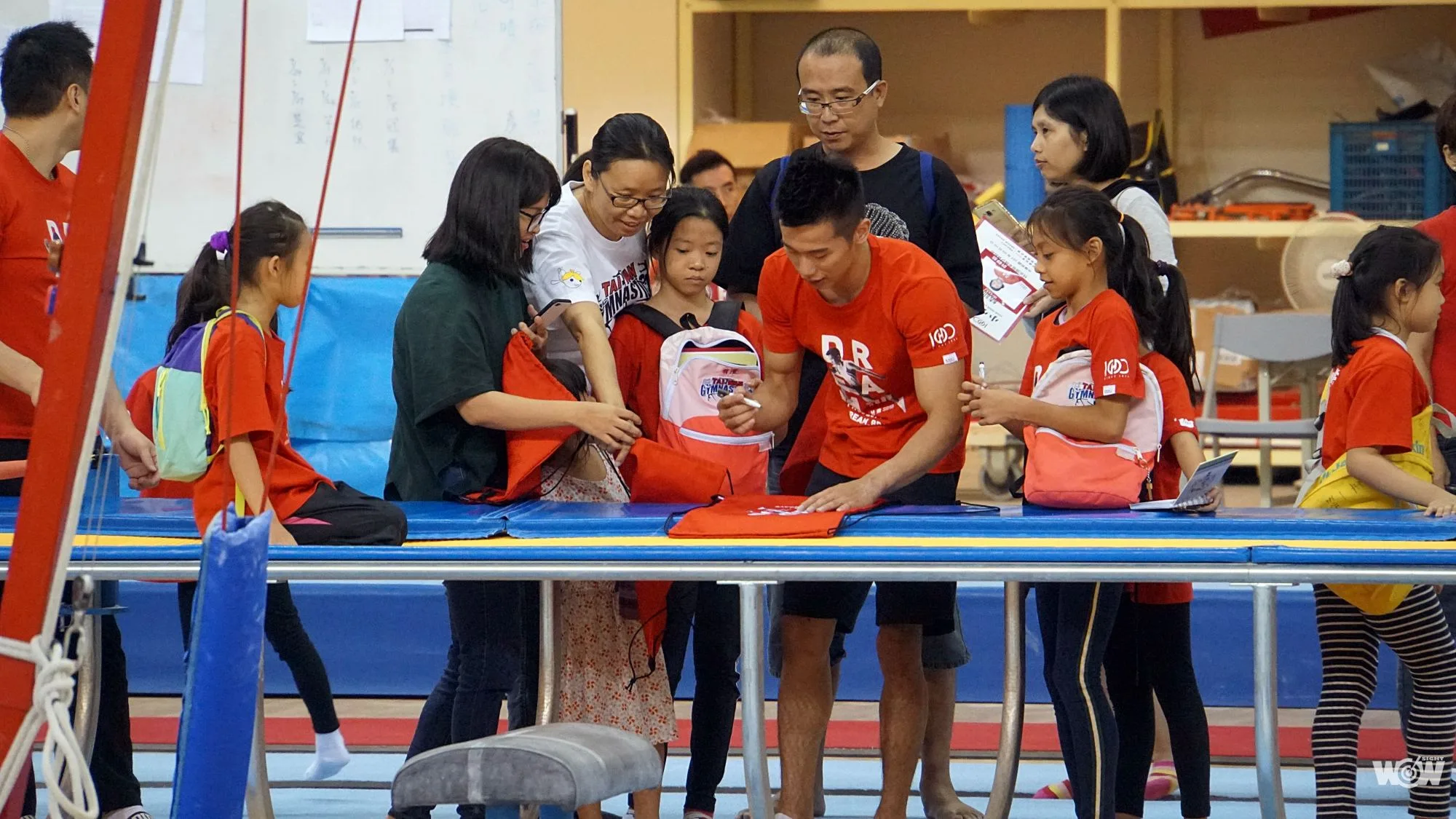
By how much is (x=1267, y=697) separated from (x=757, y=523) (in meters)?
0.77

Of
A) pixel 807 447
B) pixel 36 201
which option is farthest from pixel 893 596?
pixel 36 201

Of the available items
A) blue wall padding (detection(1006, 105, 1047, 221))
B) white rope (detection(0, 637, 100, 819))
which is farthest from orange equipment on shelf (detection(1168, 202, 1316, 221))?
white rope (detection(0, 637, 100, 819))

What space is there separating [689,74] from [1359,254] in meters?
3.44

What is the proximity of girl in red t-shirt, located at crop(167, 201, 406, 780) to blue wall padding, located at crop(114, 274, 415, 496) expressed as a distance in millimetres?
1725

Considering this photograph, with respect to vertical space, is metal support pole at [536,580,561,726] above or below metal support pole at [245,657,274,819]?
above

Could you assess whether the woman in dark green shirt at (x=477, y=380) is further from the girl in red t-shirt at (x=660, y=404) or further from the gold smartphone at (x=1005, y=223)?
the gold smartphone at (x=1005, y=223)

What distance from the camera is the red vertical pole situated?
172 cm

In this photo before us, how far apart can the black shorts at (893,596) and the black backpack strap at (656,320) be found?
376mm

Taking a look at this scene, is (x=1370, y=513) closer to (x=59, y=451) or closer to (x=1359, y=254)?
(x=1359, y=254)

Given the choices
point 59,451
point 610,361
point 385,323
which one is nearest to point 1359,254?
point 610,361

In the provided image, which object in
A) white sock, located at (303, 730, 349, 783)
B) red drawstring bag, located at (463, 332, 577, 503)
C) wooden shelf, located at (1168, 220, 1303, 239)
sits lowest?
white sock, located at (303, 730, 349, 783)

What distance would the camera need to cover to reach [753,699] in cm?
236

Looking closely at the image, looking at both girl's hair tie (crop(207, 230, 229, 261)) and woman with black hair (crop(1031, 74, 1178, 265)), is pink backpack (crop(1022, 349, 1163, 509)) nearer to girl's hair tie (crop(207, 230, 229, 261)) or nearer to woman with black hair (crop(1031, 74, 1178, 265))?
woman with black hair (crop(1031, 74, 1178, 265))

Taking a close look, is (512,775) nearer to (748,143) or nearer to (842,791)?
(842,791)
